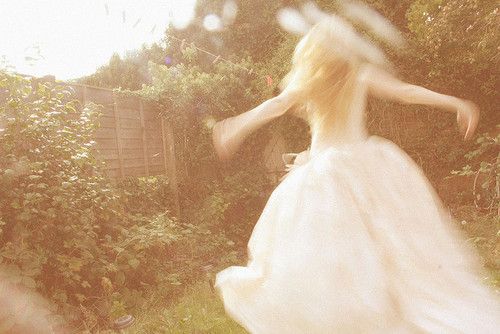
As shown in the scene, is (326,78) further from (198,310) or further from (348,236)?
(198,310)

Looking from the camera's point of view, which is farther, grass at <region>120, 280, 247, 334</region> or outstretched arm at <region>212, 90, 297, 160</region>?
grass at <region>120, 280, 247, 334</region>

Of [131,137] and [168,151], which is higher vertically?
[131,137]

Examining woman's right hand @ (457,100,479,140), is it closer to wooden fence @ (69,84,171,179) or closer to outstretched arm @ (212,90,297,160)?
outstretched arm @ (212,90,297,160)

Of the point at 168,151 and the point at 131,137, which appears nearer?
the point at 131,137

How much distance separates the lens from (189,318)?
150 inches

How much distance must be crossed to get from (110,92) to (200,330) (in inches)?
164

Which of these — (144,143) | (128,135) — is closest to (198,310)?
(128,135)

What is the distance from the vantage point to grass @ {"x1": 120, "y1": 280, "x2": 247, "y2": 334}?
3.61 metres

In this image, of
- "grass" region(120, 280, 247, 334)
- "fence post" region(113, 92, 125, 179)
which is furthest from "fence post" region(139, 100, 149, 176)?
"grass" region(120, 280, 247, 334)

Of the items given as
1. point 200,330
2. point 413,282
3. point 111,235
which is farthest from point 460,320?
point 111,235

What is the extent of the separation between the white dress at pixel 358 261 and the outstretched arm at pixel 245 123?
0.64 ft

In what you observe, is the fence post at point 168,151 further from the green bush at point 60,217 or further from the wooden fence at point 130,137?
the green bush at point 60,217

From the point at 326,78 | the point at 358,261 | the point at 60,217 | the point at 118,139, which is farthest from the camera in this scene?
the point at 118,139

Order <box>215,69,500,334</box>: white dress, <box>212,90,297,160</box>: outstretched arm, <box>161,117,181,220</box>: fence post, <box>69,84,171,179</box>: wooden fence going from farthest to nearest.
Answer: <box>161,117,181,220</box>: fence post, <box>69,84,171,179</box>: wooden fence, <box>212,90,297,160</box>: outstretched arm, <box>215,69,500,334</box>: white dress
